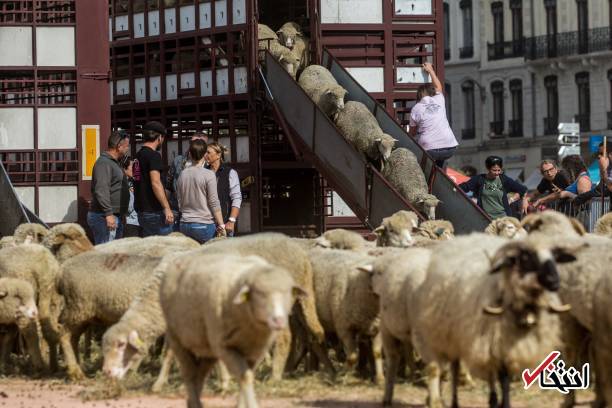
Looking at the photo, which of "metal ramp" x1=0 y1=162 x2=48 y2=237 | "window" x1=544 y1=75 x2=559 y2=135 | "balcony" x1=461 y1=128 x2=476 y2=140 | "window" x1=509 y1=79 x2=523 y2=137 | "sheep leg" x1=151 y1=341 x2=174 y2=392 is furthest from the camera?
"balcony" x1=461 y1=128 x2=476 y2=140

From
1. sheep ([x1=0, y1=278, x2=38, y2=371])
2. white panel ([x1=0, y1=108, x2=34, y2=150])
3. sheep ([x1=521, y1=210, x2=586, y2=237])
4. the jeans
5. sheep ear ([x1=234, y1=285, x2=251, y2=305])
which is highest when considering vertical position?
white panel ([x1=0, y1=108, x2=34, y2=150])

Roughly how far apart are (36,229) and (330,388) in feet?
16.7

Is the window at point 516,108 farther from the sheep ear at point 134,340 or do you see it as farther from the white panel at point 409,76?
the sheep ear at point 134,340

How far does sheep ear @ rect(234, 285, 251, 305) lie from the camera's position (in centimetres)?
980

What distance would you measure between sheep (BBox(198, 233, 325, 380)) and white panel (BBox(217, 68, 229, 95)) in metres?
10.7

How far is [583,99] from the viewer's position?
60.7 m

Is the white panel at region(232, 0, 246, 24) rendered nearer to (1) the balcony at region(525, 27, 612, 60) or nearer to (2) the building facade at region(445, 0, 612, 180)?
(2) the building facade at region(445, 0, 612, 180)

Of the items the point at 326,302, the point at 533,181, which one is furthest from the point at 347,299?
the point at 533,181

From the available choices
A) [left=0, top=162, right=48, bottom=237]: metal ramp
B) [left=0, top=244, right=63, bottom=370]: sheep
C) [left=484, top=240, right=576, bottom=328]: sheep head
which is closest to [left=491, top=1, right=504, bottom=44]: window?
[left=0, top=162, right=48, bottom=237]: metal ramp

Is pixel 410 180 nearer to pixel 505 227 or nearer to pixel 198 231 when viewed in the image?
pixel 505 227

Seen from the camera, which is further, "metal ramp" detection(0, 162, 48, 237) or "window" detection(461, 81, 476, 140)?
"window" detection(461, 81, 476, 140)

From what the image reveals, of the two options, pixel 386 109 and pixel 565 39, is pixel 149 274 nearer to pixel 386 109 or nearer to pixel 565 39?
pixel 386 109

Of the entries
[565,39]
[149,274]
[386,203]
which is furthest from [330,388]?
[565,39]

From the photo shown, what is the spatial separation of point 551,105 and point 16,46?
43.5m
